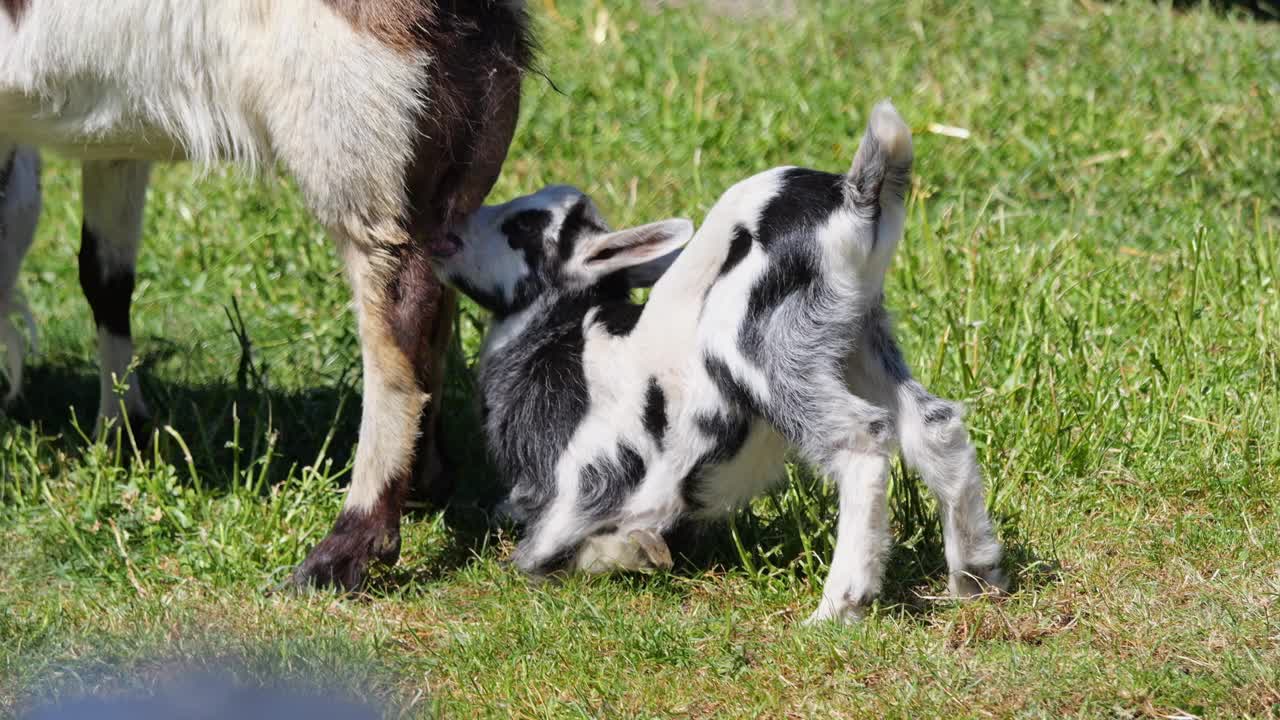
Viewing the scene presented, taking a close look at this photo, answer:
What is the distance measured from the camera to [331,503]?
14.6 feet

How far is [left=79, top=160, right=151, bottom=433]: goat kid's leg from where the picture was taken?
4.85 metres

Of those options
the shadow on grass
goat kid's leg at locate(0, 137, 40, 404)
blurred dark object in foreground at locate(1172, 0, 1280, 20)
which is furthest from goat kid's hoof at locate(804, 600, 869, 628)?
blurred dark object in foreground at locate(1172, 0, 1280, 20)

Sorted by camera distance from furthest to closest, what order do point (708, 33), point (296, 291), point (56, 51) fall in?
point (708, 33)
point (296, 291)
point (56, 51)

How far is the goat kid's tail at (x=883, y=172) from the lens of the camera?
11.7 ft

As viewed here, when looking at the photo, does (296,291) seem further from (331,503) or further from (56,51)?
(56,51)

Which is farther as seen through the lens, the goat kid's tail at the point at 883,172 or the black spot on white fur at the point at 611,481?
the black spot on white fur at the point at 611,481

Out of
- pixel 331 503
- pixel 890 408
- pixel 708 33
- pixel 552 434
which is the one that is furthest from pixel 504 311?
pixel 708 33

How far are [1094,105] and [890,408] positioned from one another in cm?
348

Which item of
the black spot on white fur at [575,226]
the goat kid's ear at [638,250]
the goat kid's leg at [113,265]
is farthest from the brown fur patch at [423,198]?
the goat kid's leg at [113,265]

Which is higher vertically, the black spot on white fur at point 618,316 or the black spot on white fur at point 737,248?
the black spot on white fur at point 737,248

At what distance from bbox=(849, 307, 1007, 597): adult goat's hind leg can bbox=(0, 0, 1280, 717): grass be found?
107 mm

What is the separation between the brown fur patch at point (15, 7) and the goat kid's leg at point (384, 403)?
0.96 metres

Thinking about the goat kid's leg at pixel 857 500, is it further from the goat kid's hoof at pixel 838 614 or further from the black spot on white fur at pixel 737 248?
the black spot on white fur at pixel 737 248

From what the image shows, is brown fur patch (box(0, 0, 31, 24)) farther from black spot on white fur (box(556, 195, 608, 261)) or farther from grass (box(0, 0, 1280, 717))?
black spot on white fur (box(556, 195, 608, 261))
